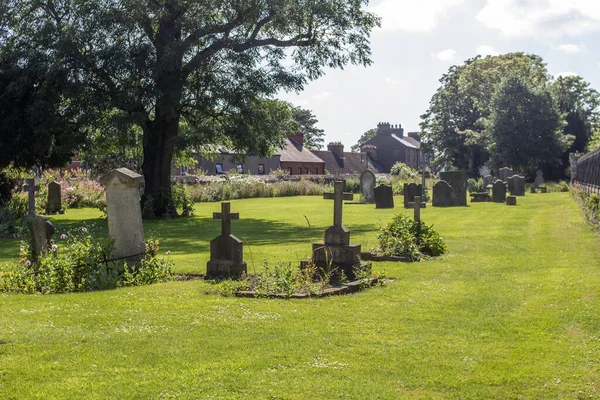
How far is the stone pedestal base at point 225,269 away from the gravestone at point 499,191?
88.4ft

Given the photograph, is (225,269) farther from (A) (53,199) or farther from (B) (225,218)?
(A) (53,199)

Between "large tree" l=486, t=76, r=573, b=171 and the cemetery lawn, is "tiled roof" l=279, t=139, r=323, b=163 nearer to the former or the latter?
"large tree" l=486, t=76, r=573, b=171

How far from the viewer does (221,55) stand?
2761 centimetres

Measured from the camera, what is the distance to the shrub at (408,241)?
1407cm

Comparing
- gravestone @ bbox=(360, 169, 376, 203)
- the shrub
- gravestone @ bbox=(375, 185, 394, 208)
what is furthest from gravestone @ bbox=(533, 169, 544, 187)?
the shrub

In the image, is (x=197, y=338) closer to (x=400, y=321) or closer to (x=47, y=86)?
(x=400, y=321)

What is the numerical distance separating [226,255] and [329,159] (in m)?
78.7

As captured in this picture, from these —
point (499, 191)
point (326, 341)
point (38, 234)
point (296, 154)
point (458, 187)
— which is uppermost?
point (296, 154)

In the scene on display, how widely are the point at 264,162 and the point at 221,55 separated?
4961 cm

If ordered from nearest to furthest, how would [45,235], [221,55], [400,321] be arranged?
[400,321] → [45,235] → [221,55]

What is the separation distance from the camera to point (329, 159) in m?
89.8

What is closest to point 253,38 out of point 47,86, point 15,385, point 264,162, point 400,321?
point 47,86

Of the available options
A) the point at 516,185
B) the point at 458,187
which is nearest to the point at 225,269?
the point at 458,187

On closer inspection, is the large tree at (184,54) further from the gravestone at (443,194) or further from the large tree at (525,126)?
the large tree at (525,126)
